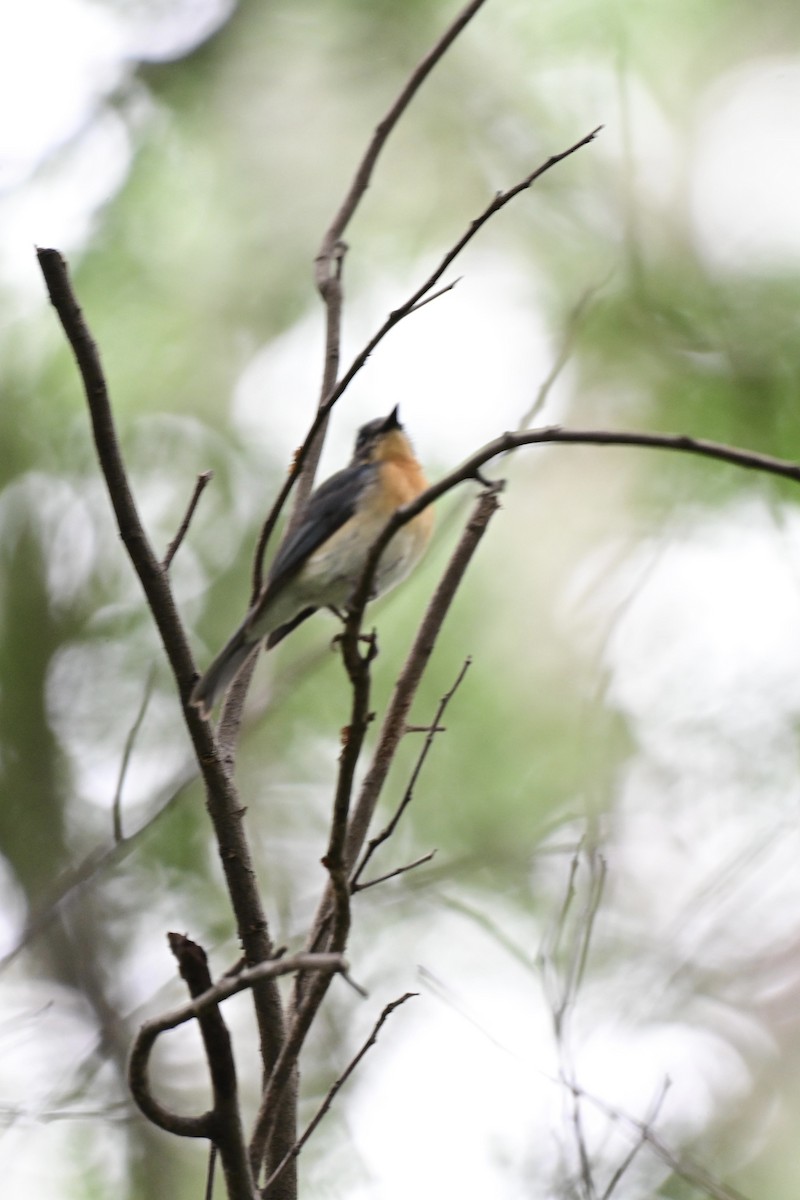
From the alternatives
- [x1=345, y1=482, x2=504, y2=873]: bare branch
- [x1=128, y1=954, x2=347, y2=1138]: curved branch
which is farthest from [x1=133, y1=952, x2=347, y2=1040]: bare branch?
[x1=345, y1=482, x2=504, y2=873]: bare branch

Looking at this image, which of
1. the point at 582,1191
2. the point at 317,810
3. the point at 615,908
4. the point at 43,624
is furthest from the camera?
the point at 43,624

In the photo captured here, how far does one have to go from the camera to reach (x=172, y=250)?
26.7ft

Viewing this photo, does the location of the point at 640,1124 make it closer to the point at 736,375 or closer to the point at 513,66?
the point at 736,375

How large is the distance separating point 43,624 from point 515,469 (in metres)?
3.06

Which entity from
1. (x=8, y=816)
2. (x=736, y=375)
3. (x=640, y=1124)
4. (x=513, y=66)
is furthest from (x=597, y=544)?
(x=640, y=1124)

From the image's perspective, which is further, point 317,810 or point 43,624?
point 43,624

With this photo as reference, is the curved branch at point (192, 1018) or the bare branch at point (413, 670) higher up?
the bare branch at point (413, 670)

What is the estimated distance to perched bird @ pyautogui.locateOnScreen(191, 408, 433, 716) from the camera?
3.67 meters

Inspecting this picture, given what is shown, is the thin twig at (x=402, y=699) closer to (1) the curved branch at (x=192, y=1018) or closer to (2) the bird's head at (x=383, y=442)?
(1) the curved branch at (x=192, y=1018)

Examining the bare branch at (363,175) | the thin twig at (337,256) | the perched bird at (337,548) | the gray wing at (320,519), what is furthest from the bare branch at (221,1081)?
the bare branch at (363,175)

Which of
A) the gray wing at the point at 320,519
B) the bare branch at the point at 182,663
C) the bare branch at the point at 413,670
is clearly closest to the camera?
the bare branch at the point at 182,663

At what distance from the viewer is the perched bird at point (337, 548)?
144 inches

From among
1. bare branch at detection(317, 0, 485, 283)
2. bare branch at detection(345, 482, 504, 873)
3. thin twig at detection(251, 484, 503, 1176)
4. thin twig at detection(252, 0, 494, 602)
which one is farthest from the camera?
bare branch at detection(317, 0, 485, 283)

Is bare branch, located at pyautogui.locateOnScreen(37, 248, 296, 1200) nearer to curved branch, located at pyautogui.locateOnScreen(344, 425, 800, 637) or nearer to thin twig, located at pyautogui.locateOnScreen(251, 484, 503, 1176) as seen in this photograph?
thin twig, located at pyautogui.locateOnScreen(251, 484, 503, 1176)
